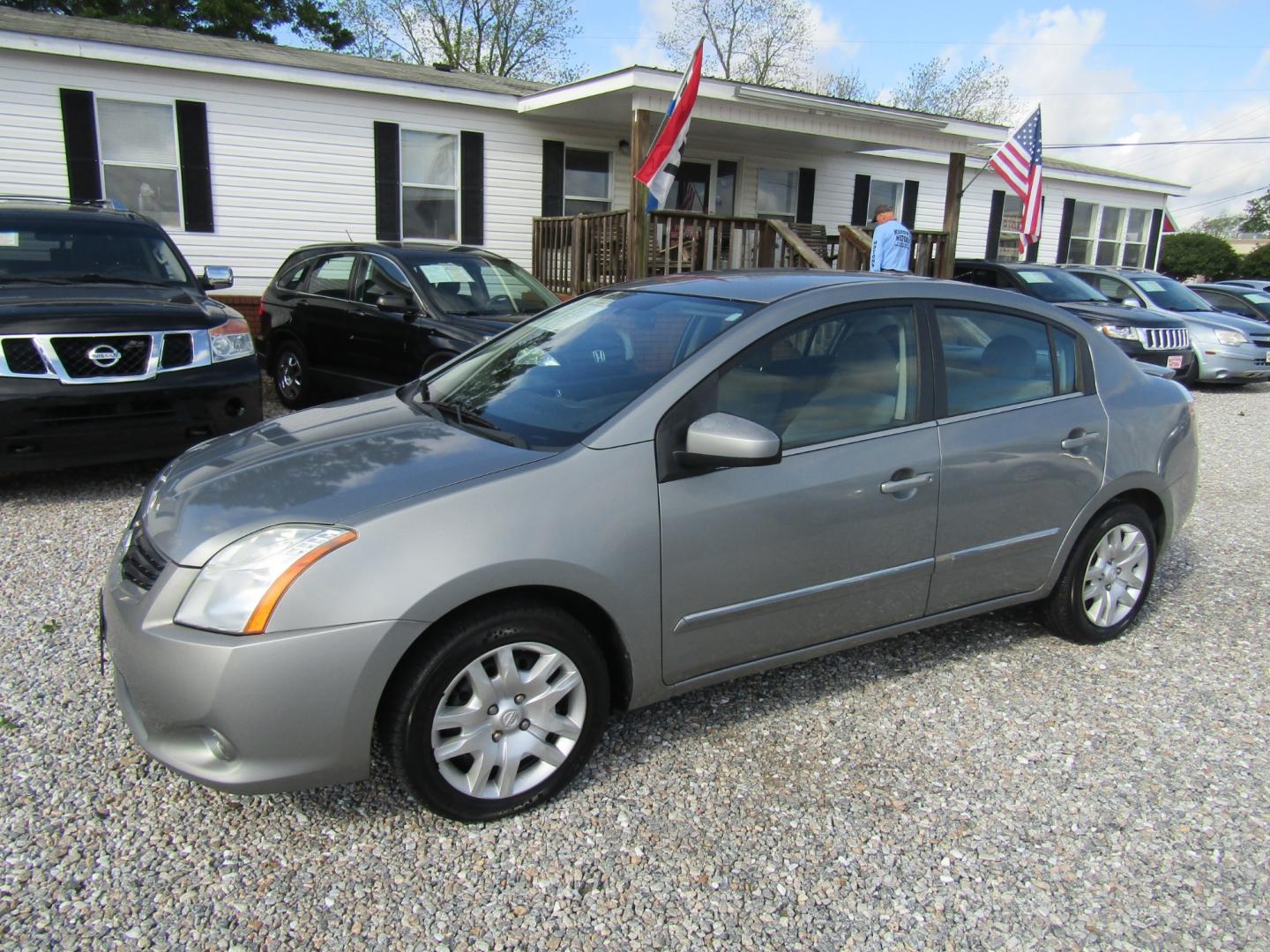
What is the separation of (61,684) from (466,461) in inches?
74.9

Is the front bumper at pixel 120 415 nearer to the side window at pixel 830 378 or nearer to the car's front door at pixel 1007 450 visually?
the side window at pixel 830 378

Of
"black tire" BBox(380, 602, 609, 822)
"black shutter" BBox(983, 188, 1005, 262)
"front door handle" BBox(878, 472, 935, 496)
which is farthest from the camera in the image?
"black shutter" BBox(983, 188, 1005, 262)

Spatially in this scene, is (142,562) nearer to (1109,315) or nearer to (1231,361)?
(1109,315)

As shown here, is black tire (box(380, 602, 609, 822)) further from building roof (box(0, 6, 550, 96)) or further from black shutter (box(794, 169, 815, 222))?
black shutter (box(794, 169, 815, 222))

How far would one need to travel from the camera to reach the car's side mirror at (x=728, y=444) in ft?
8.92

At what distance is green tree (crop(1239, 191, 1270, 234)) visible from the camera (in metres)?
76.6

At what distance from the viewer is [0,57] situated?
31.9ft

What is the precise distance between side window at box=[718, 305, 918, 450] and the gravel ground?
1.07 metres

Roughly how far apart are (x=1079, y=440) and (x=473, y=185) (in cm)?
1057

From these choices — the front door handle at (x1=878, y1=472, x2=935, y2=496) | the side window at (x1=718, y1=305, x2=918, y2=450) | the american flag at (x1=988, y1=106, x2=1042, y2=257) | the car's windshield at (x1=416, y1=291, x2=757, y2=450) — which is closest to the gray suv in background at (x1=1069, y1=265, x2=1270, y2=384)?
the american flag at (x1=988, y1=106, x2=1042, y2=257)

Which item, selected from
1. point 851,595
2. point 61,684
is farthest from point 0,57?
point 851,595

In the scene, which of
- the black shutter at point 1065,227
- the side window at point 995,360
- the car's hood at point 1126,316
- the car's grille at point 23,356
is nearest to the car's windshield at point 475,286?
the car's grille at point 23,356

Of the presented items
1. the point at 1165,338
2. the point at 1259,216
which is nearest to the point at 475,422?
the point at 1165,338

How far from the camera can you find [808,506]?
303 cm
